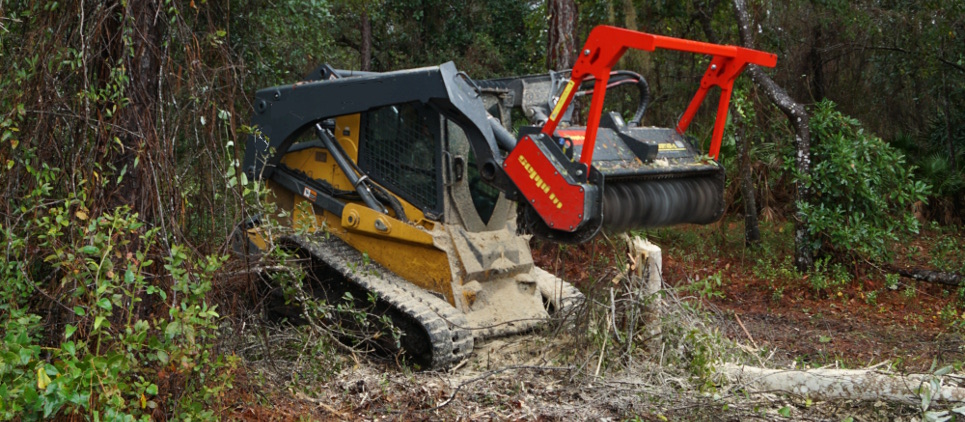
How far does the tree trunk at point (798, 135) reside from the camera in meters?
10.0

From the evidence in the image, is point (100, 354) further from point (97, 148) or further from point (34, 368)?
point (97, 148)

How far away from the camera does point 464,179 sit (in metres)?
6.73

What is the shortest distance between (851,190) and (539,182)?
17.1ft

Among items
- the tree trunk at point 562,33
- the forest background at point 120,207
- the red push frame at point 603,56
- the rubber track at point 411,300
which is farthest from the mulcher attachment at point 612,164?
the tree trunk at point 562,33

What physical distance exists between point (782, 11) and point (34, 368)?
13.9 metres

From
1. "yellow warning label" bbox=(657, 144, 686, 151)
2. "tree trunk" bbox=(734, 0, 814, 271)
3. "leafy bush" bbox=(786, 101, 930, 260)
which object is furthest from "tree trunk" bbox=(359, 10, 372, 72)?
"yellow warning label" bbox=(657, 144, 686, 151)

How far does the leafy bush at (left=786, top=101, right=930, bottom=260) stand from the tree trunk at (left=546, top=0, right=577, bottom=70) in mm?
2814

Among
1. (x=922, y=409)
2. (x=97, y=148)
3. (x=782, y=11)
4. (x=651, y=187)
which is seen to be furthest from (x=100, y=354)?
(x=782, y=11)

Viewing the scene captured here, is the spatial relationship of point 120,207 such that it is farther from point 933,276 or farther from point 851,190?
point 933,276

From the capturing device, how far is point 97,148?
4.46 m

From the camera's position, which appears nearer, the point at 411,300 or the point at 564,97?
the point at 564,97

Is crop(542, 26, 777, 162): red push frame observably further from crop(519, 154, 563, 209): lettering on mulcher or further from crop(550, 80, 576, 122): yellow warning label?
crop(519, 154, 563, 209): lettering on mulcher

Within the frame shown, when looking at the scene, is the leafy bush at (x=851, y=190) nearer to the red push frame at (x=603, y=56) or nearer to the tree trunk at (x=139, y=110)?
the red push frame at (x=603, y=56)

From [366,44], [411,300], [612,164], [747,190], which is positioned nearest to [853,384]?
[612,164]
